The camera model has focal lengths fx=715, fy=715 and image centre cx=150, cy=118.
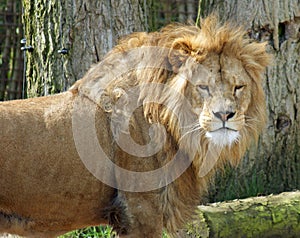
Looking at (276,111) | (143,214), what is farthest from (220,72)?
(276,111)

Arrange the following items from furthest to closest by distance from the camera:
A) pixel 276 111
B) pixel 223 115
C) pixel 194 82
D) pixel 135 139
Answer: pixel 276 111, pixel 135 139, pixel 194 82, pixel 223 115

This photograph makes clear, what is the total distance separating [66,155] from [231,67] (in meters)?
1.12

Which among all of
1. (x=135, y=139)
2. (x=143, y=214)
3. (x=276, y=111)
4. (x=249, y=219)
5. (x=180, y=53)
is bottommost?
(x=249, y=219)

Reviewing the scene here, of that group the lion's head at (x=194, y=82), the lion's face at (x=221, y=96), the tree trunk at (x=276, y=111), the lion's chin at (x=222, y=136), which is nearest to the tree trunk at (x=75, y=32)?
the tree trunk at (x=276, y=111)

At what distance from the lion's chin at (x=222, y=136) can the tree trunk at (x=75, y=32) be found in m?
2.07

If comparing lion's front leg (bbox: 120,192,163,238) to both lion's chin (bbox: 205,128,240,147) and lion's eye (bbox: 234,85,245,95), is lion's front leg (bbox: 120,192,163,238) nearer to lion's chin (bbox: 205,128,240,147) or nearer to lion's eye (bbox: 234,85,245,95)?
lion's chin (bbox: 205,128,240,147)

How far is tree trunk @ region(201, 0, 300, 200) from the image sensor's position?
246 inches

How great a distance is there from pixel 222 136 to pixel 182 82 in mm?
416

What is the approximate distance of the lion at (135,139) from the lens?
13.9 feet

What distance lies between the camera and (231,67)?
4281mm

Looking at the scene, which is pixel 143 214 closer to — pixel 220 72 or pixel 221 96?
pixel 221 96

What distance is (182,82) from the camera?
4258 mm

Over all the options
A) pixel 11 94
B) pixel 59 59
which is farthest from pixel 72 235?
pixel 11 94

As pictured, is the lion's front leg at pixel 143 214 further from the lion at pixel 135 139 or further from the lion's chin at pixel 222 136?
the lion's chin at pixel 222 136
